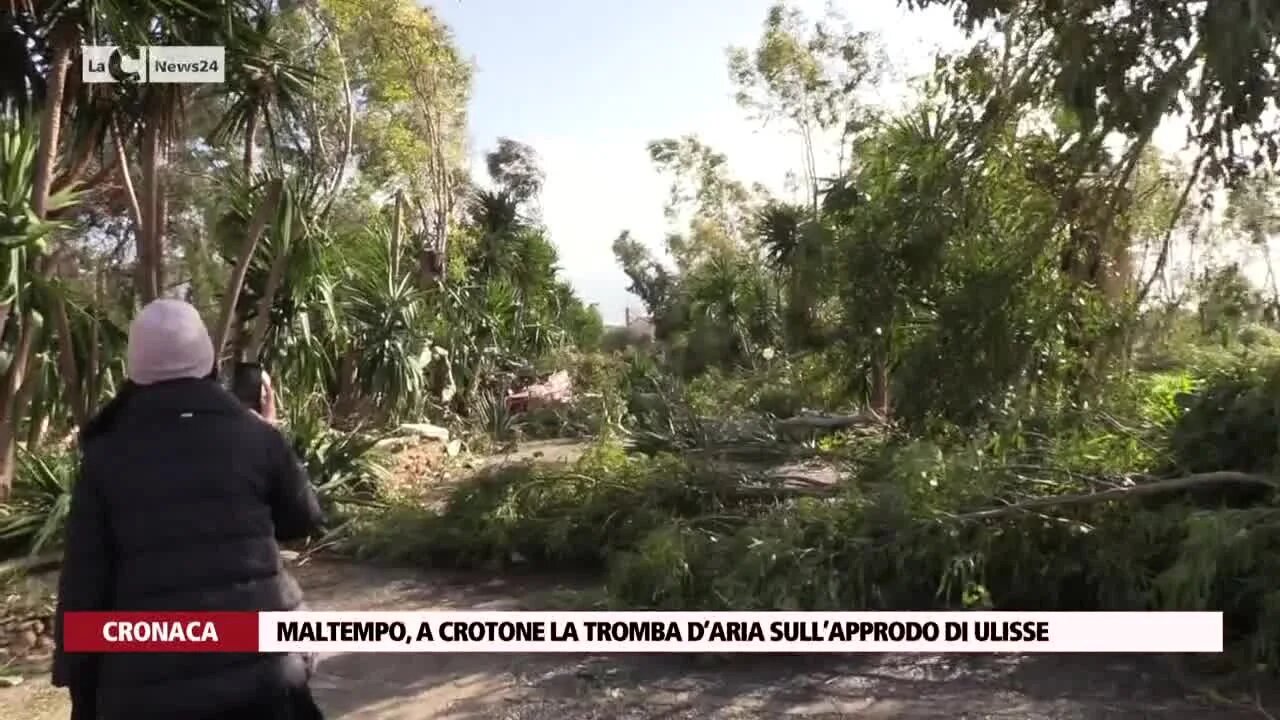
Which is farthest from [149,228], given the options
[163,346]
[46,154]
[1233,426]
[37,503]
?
[1233,426]

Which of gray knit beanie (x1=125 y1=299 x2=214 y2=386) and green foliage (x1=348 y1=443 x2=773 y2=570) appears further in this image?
green foliage (x1=348 y1=443 x2=773 y2=570)

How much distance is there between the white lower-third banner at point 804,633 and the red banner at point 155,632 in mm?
2573

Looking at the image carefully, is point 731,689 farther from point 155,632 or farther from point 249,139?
point 249,139

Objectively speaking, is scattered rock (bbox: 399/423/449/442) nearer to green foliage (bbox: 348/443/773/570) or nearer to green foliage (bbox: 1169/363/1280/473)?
green foliage (bbox: 348/443/773/570)

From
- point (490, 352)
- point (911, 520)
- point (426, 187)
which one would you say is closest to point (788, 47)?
point (426, 187)

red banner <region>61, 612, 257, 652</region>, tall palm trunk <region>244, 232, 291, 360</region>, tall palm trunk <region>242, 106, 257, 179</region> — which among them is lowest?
red banner <region>61, 612, 257, 652</region>

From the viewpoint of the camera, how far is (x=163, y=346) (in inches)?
86.6

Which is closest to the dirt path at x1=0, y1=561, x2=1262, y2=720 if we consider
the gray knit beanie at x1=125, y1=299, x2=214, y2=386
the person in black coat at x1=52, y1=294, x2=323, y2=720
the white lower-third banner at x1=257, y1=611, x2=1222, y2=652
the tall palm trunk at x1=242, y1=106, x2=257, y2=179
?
the white lower-third banner at x1=257, y1=611, x2=1222, y2=652

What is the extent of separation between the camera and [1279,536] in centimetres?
448

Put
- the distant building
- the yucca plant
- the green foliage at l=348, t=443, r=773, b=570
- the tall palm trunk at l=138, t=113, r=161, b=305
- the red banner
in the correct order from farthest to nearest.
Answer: the distant building
the yucca plant
the tall palm trunk at l=138, t=113, r=161, b=305
the green foliage at l=348, t=443, r=773, b=570
the red banner

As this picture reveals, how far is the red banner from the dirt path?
106 inches

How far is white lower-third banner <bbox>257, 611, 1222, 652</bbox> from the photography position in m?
4.94

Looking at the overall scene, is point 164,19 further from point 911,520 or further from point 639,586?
point 911,520

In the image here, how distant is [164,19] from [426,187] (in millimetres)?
15796
